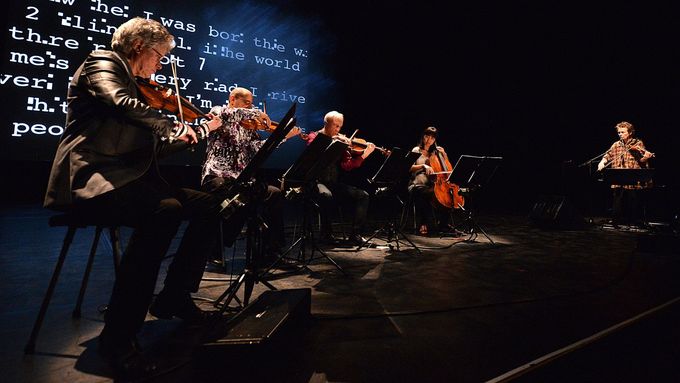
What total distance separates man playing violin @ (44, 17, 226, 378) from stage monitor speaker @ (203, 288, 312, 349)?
292 mm

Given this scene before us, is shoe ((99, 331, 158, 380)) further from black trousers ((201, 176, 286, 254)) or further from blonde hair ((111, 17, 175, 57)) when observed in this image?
blonde hair ((111, 17, 175, 57))

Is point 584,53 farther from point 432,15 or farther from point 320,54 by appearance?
point 320,54

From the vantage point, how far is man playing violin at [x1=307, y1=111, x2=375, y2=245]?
4273mm

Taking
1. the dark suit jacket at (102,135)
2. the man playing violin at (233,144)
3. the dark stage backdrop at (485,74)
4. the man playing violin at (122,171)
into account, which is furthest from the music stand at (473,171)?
the dark suit jacket at (102,135)

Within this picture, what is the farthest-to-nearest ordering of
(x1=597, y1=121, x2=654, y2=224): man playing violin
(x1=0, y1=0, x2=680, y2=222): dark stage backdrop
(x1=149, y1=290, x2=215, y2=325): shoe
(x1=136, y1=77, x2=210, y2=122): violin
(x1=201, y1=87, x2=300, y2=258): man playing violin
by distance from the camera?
(x1=0, y1=0, x2=680, y2=222): dark stage backdrop → (x1=597, y1=121, x2=654, y2=224): man playing violin → (x1=201, y1=87, x2=300, y2=258): man playing violin → (x1=136, y1=77, x2=210, y2=122): violin → (x1=149, y1=290, x2=215, y2=325): shoe

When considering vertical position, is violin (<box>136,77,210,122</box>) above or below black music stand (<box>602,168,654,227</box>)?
above

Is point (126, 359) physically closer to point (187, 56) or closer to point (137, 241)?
point (137, 241)

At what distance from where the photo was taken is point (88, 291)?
242 centimetres

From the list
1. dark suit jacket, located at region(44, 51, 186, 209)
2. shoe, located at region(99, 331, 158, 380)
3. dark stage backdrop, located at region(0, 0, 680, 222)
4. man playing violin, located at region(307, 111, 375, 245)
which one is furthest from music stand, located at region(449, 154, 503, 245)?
shoe, located at region(99, 331, 158, 380)

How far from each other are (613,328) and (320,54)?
6845mm

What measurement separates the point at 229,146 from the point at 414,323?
2.03 m

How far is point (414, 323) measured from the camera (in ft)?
6.57

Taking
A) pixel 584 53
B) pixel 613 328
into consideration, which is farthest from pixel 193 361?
pixel 584 53

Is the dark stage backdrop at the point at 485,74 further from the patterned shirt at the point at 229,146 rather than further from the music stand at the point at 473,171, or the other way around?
the patterned shirt at the point at 229,146
